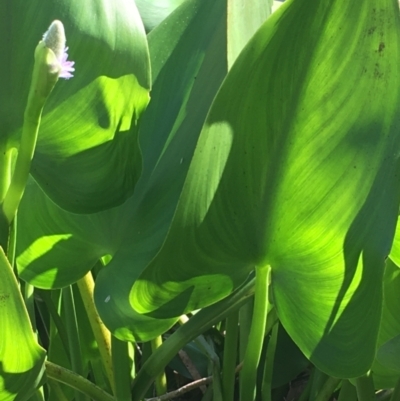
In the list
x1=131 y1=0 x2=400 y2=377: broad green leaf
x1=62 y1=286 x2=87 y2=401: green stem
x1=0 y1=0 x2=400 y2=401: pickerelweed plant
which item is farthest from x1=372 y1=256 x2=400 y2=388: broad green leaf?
x1=62 y1=286 x2=87 y2=401: green stem

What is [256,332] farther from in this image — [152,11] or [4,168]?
[152,11]

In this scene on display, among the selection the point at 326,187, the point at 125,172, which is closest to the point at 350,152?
the point at 326,187

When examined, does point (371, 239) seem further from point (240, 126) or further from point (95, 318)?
point (95, 318)

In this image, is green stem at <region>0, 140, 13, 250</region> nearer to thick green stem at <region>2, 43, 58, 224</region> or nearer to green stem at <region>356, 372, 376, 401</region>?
thick green stem at <region>2, 43, 58, 224</region>

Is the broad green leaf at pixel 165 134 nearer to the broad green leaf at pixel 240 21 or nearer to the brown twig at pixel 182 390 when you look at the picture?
the broad green leaf at pixel 240 21

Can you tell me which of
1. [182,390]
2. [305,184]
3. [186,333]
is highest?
[305,184]

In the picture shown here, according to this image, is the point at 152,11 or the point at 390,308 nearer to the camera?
the point at 390,308

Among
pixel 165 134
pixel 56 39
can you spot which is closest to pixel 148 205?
pixel 165 134

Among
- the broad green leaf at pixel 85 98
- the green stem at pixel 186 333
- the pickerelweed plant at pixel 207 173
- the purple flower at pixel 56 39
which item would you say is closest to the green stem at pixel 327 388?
the pickerelweed plant at pixel 207 173
